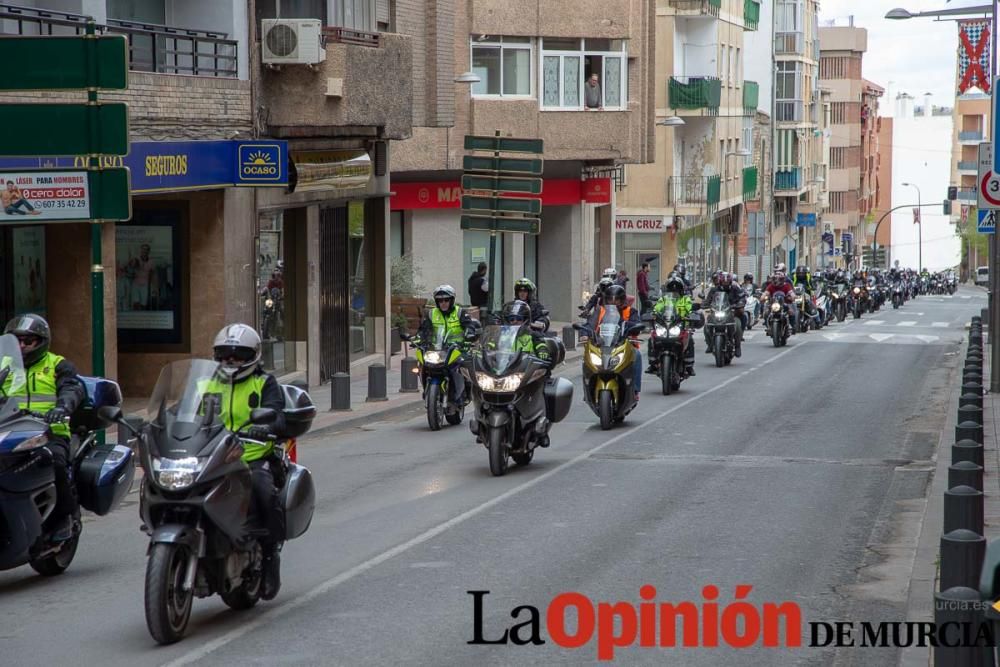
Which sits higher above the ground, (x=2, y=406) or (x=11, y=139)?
(x=11, y=139)

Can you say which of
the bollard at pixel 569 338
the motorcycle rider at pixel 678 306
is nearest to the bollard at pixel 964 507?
the motorcycle rider at pixel 678 306

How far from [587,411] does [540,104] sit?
709 inches

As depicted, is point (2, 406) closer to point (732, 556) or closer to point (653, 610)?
point (653, 610)

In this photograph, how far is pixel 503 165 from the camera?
26.8 meters

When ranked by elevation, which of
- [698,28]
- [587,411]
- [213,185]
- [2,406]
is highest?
[698,28]

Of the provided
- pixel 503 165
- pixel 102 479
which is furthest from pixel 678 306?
pixel 102 479

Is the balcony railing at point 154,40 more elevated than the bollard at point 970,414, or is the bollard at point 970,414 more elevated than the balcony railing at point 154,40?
the balcony railing at point 154,40

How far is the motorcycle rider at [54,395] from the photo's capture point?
9.88 meters

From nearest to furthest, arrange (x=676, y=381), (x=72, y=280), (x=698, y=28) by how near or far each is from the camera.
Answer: (x=72, y=280)
(x=676, y=381)
(x=698, y=28)

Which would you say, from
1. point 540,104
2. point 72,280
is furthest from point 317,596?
point 540,104

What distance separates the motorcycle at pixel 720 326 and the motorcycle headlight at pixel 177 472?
69.6 feet

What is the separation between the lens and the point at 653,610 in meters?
9.11

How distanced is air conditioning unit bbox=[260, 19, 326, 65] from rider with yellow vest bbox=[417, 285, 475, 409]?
15.5ft

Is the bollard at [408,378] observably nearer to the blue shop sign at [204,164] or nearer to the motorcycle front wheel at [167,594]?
the blue shop sign at [204,164]
